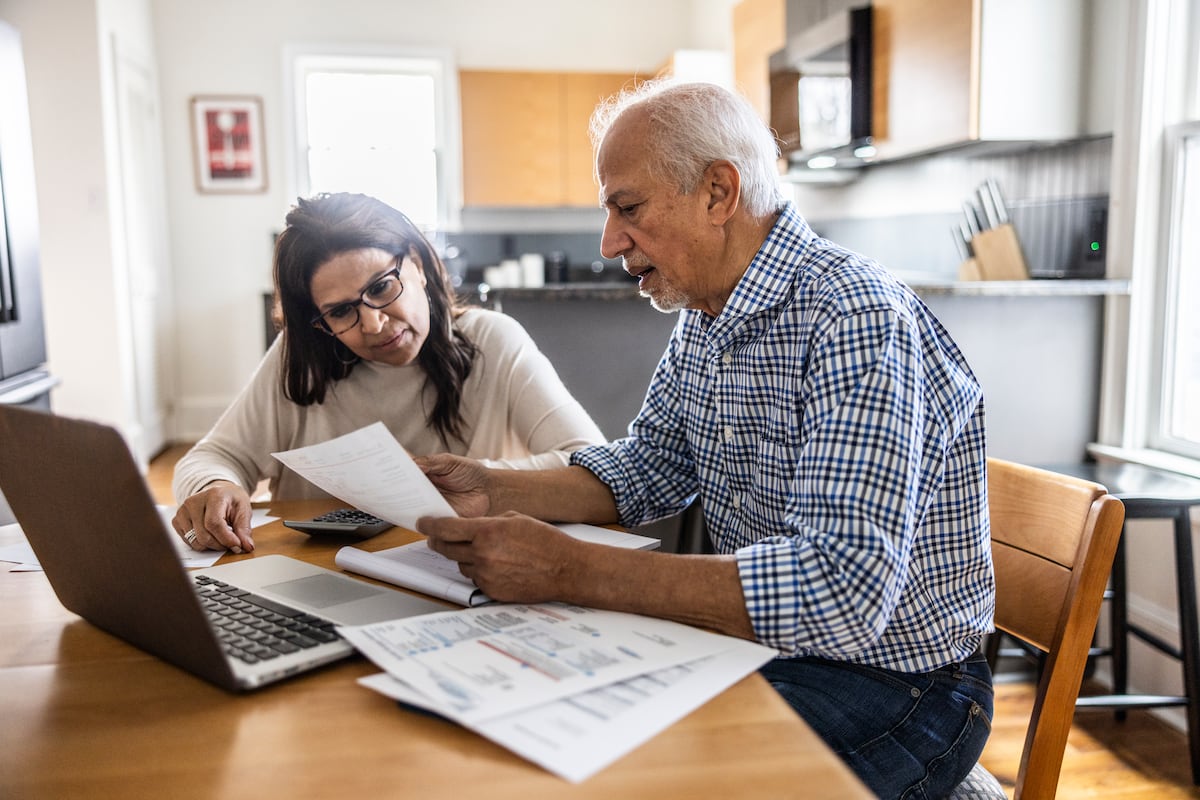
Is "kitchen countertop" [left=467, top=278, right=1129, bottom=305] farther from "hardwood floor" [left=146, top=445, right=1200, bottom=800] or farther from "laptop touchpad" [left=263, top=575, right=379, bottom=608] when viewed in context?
"laptop touchpad" [left=263, top=575, right=379, bottom=608]

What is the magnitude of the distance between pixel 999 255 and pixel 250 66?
4844mm

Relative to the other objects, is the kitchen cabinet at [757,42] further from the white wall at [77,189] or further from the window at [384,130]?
the white wall at [77,189]

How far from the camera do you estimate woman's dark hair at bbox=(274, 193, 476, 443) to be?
1.66 m

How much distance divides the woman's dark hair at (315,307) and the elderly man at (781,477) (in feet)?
1.40

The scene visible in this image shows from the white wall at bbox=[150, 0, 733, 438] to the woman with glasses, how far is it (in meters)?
4.51

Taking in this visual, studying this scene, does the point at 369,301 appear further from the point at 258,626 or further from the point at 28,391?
the point at 28,391

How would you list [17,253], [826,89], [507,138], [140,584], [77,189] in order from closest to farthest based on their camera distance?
[140,584] < [17,253] < [826,89] < [77,189] < [507,138]

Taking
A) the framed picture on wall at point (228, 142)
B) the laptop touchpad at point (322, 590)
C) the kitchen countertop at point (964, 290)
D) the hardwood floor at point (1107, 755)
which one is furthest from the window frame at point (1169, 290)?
the framed picture on wall at point (228, 142)

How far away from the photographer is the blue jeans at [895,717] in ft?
3.51

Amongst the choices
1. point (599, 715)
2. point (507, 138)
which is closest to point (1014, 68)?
point (599, 715)

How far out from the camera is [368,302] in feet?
5.39

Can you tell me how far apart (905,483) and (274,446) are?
1.21 m

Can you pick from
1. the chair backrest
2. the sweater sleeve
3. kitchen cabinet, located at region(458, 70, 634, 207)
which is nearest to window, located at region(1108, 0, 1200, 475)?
the chair backrest

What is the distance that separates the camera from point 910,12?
3.10 m
